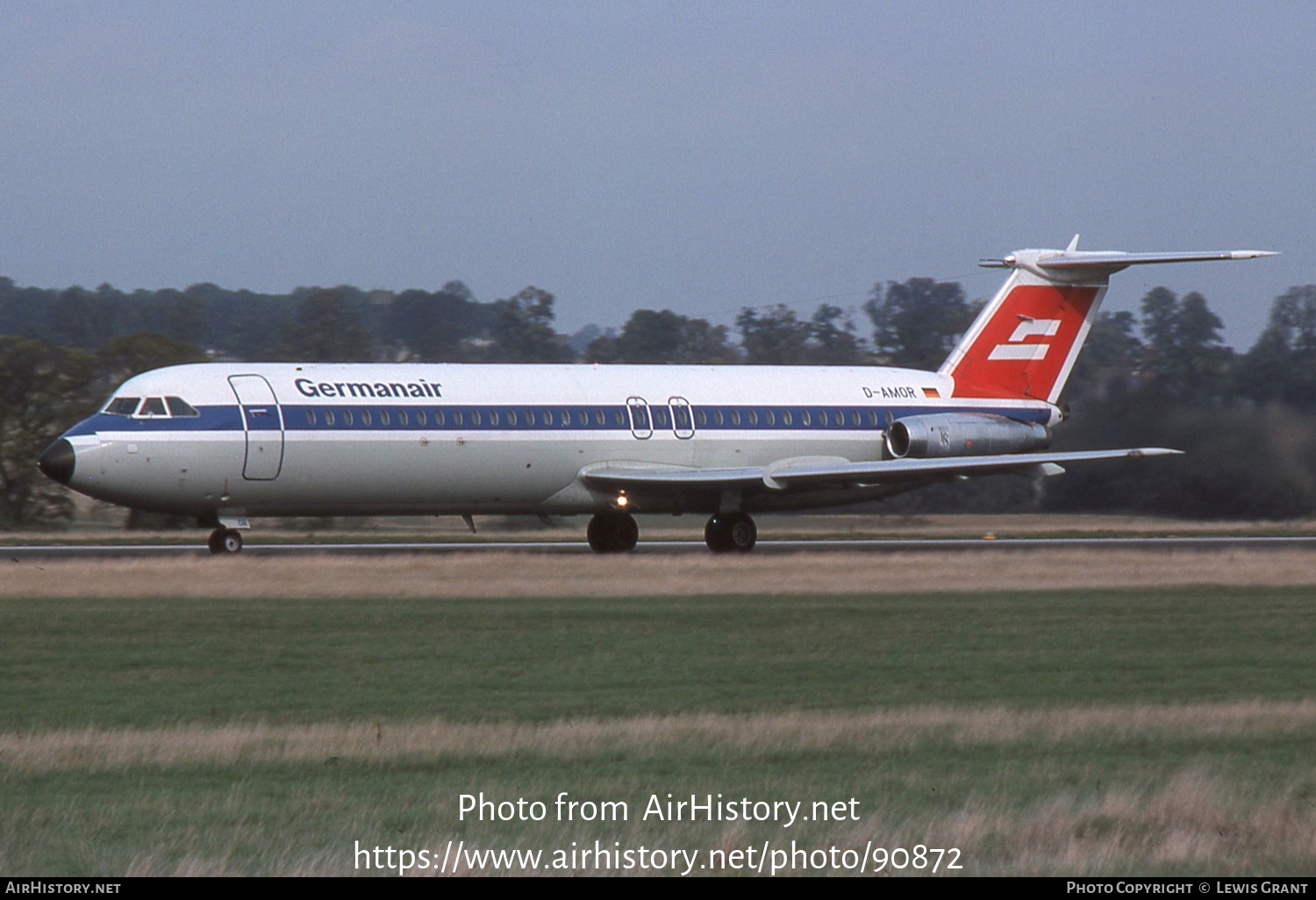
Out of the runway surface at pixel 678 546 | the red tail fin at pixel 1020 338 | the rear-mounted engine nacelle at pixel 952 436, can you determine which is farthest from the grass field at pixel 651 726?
the red tail fin at pixel 1020 338

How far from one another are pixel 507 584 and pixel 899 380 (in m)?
A: 13.8

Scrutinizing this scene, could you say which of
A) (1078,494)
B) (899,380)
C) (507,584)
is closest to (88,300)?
(1078,494)

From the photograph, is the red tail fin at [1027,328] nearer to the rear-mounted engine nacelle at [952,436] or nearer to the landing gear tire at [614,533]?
the rear-mounted engine nacelle at [952,436]

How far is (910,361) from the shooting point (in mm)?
78375

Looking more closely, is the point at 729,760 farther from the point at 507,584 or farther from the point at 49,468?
the point at 49,468

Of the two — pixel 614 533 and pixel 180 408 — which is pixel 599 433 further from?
pixel 180 408

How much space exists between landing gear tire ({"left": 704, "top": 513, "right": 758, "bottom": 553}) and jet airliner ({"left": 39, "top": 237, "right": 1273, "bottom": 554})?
0.04 meters

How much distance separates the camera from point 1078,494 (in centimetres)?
5141

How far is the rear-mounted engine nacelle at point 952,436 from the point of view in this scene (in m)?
36.0

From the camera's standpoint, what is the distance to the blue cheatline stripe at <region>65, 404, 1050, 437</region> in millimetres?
29953

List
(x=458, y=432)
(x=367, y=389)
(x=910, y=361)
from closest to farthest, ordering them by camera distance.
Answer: (x=367, y=389)
(x=458, y=432)
(x=910, y=361)

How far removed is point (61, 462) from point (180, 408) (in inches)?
81.1

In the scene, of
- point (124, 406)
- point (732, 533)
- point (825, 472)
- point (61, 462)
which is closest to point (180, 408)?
point (124, 406)

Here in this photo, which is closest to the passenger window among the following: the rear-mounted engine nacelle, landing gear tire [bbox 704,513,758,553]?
landing gear tire [bbox 704,513,758,553]
